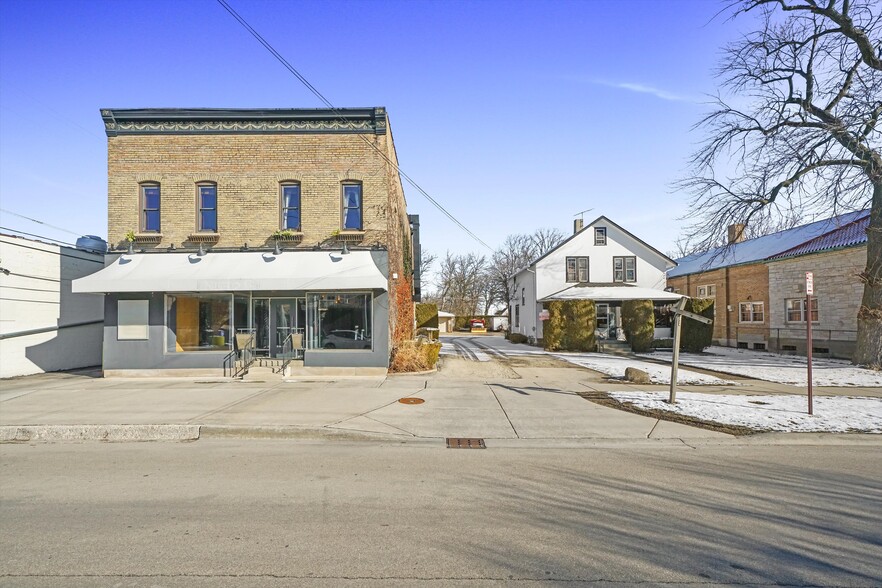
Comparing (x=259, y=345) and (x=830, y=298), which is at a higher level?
(x=830, y=298)

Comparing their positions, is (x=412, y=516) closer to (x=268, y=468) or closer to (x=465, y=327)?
(x=268, y=468)

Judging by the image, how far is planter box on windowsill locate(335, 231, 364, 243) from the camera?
14.8 meters

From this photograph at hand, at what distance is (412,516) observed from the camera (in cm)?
464

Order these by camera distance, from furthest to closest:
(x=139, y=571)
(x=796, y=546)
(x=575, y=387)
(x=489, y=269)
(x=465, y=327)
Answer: (x=489, y=269), (x=465, y=327), (x=575, y=387), (x=796, y=546), (x=139, y=571)

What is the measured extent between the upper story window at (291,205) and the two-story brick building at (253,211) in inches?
1.3

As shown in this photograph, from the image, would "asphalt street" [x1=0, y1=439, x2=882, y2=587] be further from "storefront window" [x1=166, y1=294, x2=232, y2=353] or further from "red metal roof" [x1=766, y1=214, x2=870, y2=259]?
"red metal roof" [x1=766, y1=214, x2=870, y2=259]

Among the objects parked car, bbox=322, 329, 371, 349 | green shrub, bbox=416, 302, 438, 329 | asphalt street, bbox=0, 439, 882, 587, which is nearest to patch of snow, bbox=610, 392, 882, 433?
asphalt street, bbox=0, 439, 882, 587

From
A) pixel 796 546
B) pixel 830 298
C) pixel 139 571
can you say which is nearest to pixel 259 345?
pixel 139 571

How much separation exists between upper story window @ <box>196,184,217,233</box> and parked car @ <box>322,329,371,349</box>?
202 inches

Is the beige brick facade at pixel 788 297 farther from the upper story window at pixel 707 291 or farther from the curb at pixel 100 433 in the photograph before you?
the curb at pixel 100 433

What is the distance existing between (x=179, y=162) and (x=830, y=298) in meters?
28.7

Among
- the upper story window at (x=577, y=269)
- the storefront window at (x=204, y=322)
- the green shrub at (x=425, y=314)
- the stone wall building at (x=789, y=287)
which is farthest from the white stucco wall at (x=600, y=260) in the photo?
the storefront window at (x=204, y=322)

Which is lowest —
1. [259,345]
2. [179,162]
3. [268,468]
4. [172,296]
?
[268,468]

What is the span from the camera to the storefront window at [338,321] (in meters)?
14.5
